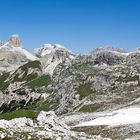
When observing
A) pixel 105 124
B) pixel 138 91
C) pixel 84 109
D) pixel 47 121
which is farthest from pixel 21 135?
pixel 138 91

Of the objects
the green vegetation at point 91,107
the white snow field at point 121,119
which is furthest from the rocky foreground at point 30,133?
the green vegetation at point 91,107

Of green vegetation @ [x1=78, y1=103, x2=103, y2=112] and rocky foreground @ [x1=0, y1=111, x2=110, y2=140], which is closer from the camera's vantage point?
rocky foreground @ [x1=0, y1=111, x2=110, y2=140]

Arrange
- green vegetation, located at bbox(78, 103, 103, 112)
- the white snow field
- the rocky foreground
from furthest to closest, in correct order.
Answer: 1. green vegetation, located at bbox(78, 103, 103, 112)
2. the white snow field
3. the rocky foreground

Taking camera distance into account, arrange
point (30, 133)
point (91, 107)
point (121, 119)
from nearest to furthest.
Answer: point (30, 133) < point (121, 119) < point (91, 107)

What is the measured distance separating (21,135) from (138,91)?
12826cm

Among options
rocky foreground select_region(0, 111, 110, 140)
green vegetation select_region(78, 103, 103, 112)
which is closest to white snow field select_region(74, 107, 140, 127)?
rocky foreground select_region(0, 111, 110, 140)

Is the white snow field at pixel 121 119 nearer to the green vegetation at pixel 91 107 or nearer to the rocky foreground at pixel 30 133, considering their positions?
the rocky foreground at pixel 30 133

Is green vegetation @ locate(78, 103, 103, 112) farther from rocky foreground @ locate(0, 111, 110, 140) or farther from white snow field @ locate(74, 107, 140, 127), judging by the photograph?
rocky foreground @ locate(0, 111, 110, 140)

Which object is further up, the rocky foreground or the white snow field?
the rocky foreground

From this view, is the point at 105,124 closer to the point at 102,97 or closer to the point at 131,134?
the point at 131,134

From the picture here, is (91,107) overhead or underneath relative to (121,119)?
overhead

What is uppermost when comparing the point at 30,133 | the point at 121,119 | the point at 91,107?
the point at 91,107

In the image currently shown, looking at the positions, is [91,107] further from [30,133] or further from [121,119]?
[30,133]

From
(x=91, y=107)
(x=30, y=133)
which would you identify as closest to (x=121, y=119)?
(x=30, y=133)
